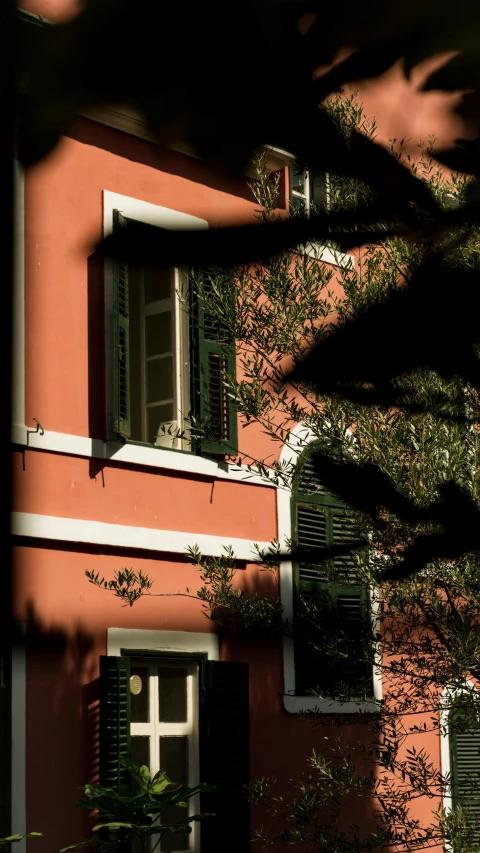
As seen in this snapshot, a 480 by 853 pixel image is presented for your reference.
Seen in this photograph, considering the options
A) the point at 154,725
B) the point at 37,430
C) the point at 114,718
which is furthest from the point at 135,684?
the point at 37,430

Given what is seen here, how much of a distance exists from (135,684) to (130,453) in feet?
4.18

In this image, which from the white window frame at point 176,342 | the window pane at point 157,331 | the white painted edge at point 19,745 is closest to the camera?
the white painted edge at point 19,745

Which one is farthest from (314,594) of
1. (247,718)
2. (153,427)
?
(153,427)

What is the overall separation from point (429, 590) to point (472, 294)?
15.2 ft

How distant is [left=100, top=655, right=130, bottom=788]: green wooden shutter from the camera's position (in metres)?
6.72

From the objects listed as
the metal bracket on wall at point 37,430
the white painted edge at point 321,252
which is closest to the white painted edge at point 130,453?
the metal bracket on wall at point 37,430

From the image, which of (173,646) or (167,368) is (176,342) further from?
(173,646)

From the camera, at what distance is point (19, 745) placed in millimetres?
6438

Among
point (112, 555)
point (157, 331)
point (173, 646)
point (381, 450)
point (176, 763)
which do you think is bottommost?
point (176, 763)

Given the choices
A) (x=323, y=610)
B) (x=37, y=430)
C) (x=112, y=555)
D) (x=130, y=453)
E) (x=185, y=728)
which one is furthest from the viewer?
(x=185, y=728)

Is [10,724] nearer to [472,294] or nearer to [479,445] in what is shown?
[479,445]

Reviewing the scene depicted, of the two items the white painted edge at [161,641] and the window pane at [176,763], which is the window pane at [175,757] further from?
the white painted edge at [161,641]

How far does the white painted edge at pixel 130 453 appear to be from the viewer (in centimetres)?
673

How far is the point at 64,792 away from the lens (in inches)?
260
